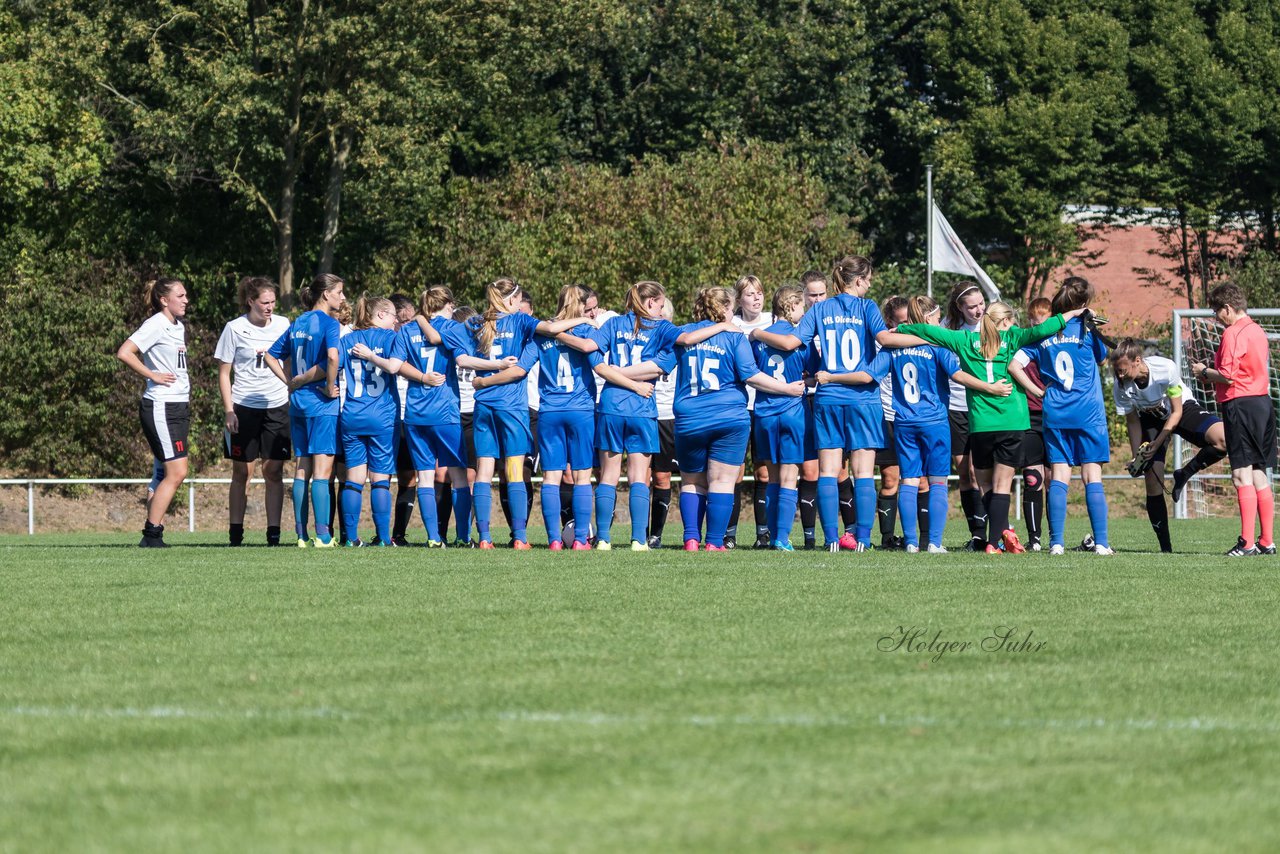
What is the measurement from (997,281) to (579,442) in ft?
102

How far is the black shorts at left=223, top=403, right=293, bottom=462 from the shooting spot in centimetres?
1384

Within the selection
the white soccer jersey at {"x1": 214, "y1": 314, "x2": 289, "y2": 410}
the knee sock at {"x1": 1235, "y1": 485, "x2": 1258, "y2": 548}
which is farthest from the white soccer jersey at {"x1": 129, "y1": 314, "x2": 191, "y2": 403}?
the knee sock at {"x1": 1235, "y1": 485, "x2": 1258, "y2": 548}

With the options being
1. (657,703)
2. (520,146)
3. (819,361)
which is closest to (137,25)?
(520,146)

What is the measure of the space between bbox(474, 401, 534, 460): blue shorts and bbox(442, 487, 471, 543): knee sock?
0.72 meters

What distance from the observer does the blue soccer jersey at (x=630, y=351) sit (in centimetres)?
→ 1292

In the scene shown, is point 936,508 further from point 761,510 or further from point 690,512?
point 761,510

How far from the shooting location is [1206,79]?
41625 mm

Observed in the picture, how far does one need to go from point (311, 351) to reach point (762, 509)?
4.07 m

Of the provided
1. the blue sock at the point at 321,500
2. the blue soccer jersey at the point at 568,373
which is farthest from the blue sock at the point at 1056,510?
the blue sock at the point at 321,500

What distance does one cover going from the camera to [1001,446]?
1284cm

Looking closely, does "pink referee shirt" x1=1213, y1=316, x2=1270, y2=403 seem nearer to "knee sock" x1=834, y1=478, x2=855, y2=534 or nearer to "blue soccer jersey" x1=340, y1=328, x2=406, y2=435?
"knee sock" x1=834, y1=478, x2=855, y2=534

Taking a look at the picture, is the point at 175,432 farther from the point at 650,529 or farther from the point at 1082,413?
the point at 1082,413

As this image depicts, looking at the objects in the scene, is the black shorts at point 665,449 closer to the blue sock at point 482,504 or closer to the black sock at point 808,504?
the black sock at point 808,504

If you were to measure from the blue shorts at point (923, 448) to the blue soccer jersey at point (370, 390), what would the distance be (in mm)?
4029
